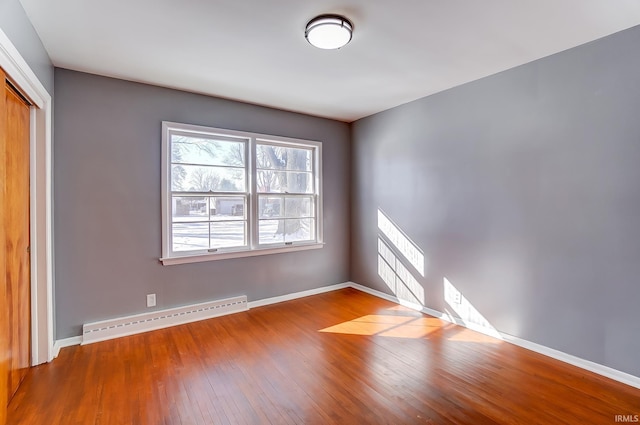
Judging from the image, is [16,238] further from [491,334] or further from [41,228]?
[491,334]

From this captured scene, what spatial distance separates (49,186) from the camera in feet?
8.61

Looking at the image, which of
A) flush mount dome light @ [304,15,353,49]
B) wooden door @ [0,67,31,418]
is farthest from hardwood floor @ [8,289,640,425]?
flush mount dome light @ [304,15,353,49]

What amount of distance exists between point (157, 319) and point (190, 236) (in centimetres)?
94

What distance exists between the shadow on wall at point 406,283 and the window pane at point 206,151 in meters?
2.12

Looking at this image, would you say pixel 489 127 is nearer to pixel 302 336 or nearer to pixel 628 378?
pixel 628 378

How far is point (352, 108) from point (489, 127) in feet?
5.80

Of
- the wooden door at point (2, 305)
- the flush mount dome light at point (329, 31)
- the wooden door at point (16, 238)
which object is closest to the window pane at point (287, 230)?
the wooden door at point (16, 238)

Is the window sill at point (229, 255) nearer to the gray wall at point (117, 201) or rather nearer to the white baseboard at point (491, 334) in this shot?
the gray wall at point (117, 201)

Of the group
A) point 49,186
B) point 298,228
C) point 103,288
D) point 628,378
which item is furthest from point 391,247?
point 49,186

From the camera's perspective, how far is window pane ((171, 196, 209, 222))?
352 cm

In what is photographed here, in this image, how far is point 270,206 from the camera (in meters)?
4.26

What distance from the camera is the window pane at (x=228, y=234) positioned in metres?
3.77

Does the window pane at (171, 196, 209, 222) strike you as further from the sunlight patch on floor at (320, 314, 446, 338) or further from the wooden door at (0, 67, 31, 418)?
the sunlight patch on floor at (320, 314, 446, 338)

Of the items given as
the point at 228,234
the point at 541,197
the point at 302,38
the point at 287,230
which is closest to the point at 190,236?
the point at 228,234
